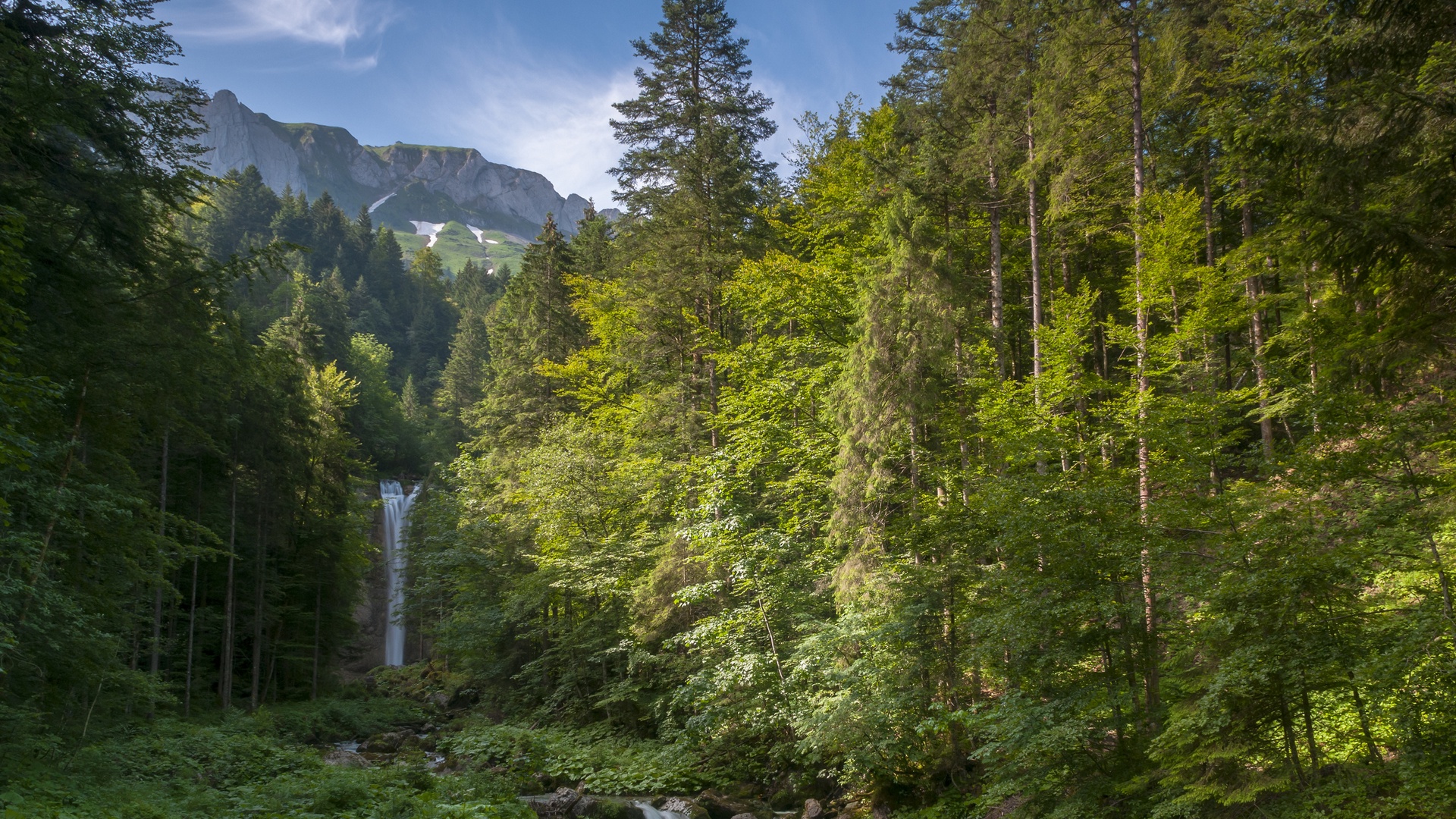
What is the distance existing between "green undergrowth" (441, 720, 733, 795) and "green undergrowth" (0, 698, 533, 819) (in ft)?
6.14

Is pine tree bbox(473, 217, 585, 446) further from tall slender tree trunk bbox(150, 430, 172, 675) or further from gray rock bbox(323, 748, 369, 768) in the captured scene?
gray rock bbox(323, 748, 369, 768)

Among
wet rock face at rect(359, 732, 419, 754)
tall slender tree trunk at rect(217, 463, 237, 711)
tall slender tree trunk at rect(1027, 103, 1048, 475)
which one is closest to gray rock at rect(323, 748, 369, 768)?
wet rock face at rect(359, 732, 419, 754)

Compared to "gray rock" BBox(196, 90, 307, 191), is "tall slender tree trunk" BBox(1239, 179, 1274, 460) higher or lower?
lower

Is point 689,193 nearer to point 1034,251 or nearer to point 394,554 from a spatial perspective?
point 1034,251

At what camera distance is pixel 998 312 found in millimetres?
14812

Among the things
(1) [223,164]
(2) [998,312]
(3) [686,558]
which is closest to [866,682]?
(3) [686,558]

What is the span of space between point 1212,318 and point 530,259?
2381 centimetres

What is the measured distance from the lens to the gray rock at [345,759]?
14950 mm

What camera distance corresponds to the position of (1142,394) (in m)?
10.3

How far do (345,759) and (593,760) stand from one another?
5960mm

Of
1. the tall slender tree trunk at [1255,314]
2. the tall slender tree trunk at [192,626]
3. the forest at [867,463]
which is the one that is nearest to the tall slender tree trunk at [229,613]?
the forest at [867,463]

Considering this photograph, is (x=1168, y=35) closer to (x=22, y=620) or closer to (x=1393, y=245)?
(x=1393, y=245)

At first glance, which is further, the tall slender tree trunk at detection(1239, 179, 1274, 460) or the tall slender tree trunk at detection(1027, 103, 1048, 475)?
the tall slender tree trunk at detection(1239, 179, 1274, 460)

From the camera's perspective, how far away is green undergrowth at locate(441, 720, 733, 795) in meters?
13.8
